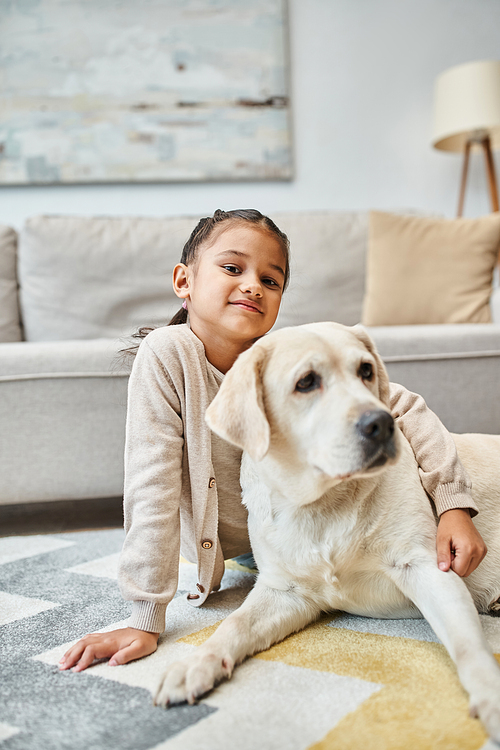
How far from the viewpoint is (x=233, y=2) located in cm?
366

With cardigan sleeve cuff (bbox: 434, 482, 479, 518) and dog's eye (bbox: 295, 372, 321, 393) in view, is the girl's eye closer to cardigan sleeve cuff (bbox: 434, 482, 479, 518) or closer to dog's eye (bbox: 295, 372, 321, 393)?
dog's eye (bbox: 295, 372, 321, 393)

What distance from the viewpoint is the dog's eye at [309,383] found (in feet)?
3.18

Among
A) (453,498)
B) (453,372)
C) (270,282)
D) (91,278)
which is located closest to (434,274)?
(453,372)

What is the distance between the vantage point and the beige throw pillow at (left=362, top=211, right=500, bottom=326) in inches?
101

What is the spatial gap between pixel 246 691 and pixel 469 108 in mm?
3525

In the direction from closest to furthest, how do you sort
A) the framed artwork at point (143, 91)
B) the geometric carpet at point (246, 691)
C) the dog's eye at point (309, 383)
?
the geometric carpet at point (246, 691) < the dog's eye at point (309, 383) < the framed artwork at point (143, 91)

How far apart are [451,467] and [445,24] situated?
3882mm

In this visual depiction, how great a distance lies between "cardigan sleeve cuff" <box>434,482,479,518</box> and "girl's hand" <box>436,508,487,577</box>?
0.03ft

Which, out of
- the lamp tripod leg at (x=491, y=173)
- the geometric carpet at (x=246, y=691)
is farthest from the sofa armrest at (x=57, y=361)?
Result: the lamp tripod leg at (x=491, y=173)

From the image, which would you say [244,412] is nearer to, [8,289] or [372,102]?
[8,289]

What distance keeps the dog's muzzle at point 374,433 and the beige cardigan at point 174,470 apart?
30 cm

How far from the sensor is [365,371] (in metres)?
1.04

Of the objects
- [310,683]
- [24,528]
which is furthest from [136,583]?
[24,528]

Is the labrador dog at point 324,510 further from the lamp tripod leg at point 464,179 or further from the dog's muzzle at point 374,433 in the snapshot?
the lamp tripod leg at point 464,179
